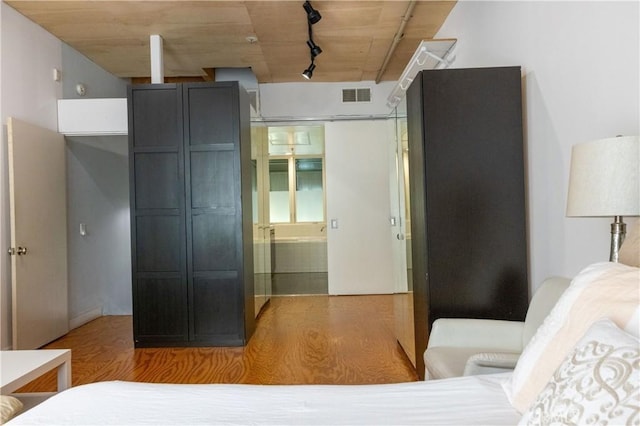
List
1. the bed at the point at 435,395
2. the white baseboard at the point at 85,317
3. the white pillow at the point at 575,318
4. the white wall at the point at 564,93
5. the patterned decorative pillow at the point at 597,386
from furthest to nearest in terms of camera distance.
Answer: the white baseboard at the point at 85,317 < the white wall at the point at 564,93 < the white pillow at the point at 575,318 < the bed at the point at 435,395 < the patterned decorative pillow at the point at 597,386

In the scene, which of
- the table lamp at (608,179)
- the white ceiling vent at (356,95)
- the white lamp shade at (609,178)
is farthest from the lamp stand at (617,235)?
the white ceiling vent at (356,95)

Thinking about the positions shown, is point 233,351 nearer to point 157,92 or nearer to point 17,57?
point 157,92

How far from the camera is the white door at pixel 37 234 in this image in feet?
11.5

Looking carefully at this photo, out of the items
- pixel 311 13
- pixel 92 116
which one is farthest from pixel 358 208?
pixel 92 116

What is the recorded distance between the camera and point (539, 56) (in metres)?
2.36

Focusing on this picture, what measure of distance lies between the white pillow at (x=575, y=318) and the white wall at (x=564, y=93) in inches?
30.7

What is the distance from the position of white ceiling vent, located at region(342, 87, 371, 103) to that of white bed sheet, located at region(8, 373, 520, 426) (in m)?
5.08

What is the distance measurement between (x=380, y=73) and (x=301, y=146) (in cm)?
334

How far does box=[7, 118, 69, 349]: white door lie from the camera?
11.5 ft

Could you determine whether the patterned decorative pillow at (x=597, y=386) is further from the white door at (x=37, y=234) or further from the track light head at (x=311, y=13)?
the white door at (x=37, y=234)

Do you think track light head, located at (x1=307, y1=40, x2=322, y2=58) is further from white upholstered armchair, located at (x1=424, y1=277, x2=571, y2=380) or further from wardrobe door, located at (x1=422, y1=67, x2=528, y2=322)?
white upholstered armchair, located at (x1=424, y1=277, x2=571, y2=380)

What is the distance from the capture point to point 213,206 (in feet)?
12.4

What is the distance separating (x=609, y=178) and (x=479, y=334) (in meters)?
1.06

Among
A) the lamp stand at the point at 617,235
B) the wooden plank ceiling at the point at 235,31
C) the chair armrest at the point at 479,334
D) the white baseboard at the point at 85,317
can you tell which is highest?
the wooden plank ceiling at the point at 235,31
